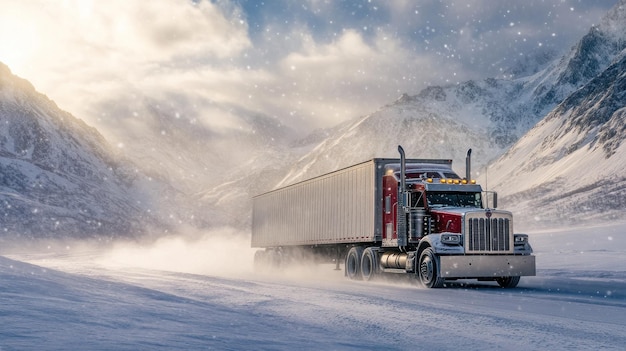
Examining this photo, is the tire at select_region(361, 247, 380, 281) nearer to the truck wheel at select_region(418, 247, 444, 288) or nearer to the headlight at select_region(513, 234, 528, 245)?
the truck wheel at select_region(418, 247, 444, 288)

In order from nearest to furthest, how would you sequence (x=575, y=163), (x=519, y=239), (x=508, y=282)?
(x=519, y=239) → (x=508, y=282) → (x=575, y=163)

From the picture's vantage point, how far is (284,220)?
3225cm

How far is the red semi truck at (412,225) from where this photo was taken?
19.2 m

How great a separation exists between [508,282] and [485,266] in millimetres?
1609

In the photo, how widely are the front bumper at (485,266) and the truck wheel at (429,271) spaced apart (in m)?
0.37

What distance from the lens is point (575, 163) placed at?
128m

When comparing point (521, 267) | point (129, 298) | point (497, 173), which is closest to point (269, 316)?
point (129, 298)

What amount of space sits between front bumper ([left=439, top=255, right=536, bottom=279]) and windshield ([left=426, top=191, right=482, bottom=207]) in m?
2.27

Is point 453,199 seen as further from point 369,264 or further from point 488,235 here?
point 369,264

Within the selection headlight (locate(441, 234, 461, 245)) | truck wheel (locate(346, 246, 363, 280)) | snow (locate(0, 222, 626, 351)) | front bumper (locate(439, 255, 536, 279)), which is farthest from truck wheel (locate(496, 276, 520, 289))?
truck wheel (locate(346, 246, 363, 280))

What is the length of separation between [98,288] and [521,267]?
1155 centimetres

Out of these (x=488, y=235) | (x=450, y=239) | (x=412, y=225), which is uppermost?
(x=412, y=225)

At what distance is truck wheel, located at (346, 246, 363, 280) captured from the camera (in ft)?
78.5

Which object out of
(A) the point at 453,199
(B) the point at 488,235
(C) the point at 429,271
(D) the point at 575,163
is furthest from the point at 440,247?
(D) the point at 575,163
